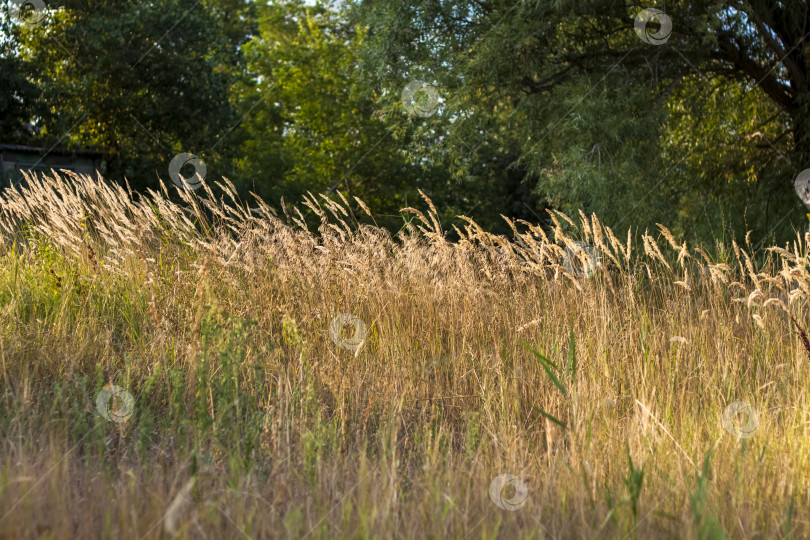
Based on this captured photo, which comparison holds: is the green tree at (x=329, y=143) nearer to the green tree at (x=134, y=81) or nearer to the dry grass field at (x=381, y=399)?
the green tree at (x=134, y=81)

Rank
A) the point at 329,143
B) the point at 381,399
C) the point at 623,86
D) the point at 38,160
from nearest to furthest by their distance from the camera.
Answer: the point at 381,399 < the point at 623,86 < the point at 38,160 < the point at 329,143

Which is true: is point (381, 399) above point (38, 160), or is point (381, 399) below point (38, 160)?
below

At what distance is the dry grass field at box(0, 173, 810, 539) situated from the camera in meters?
2.38

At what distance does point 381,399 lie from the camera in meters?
3.61

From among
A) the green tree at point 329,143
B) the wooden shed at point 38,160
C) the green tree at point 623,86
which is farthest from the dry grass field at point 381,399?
the green tree at point 329,143

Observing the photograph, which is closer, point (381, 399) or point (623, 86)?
point (381, 399)

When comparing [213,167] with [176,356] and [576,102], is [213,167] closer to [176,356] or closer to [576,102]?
[576,102]

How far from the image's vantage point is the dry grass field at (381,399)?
238 cm

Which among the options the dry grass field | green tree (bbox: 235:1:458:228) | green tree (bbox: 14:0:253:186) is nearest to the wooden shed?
green tree (bbox: 14:0:253:186)

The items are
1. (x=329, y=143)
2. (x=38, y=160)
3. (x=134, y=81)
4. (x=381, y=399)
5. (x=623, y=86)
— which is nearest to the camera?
(x=381, y=399)

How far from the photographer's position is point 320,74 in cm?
Result: 2334

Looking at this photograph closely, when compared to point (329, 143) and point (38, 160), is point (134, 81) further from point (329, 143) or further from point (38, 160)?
point (329, 143)

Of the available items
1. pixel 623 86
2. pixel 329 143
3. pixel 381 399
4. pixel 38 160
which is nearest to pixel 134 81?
pixel 38 160

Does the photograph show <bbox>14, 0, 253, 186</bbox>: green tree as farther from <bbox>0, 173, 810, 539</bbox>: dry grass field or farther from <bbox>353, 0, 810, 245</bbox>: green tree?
<bbox>0, 173, 810, 539</bbox>: dry grass field
